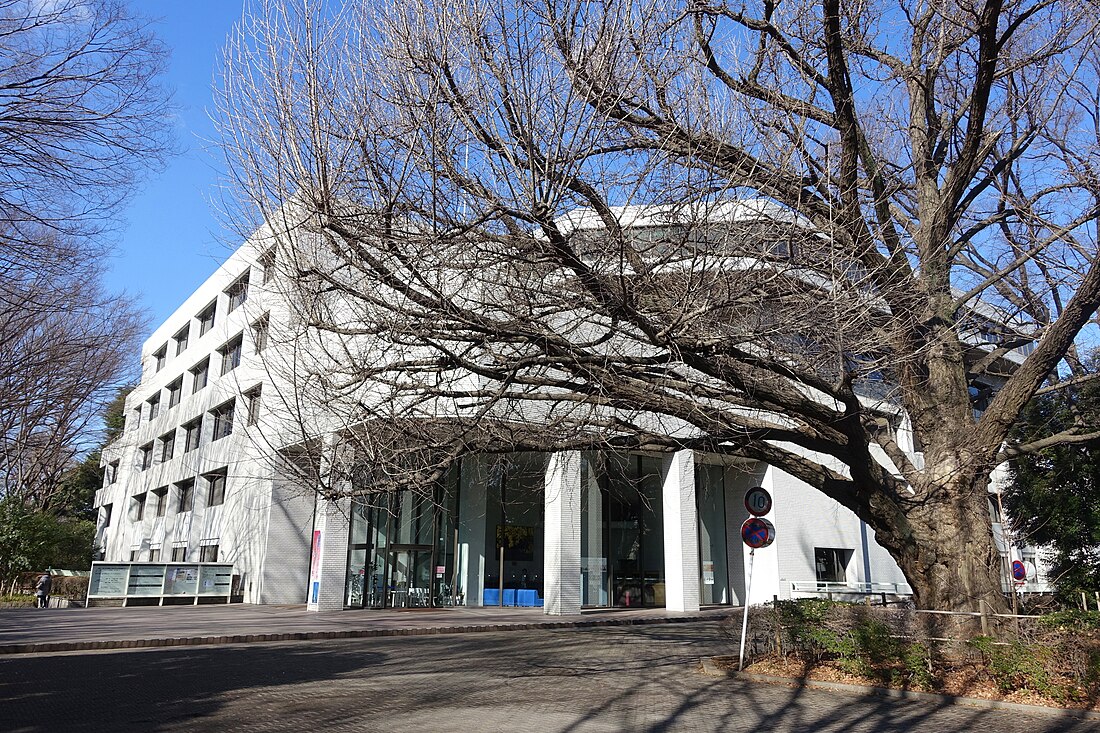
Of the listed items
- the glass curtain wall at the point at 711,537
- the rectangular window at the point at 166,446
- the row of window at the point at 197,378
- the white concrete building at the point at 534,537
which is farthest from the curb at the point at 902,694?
the rectangular window at the point at 166,446

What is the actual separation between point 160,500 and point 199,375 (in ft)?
23.7

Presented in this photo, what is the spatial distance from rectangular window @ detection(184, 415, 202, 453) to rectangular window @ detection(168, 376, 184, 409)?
11.8 feet

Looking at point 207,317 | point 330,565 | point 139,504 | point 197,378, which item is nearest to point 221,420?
point 197,378

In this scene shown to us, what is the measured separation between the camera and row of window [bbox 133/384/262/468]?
2979cm

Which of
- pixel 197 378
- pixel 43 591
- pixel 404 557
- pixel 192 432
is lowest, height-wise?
pixel 43 591

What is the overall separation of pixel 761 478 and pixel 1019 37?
18.7 m

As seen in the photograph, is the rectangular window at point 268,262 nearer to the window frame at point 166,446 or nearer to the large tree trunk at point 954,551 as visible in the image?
the large tree trunk at point 954,551

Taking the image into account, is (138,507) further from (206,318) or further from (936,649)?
(936,649)

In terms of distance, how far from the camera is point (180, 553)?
35.3 meters

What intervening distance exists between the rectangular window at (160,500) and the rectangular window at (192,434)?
11.9 ft

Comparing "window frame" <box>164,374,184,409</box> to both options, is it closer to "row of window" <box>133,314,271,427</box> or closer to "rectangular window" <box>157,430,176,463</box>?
"row of window" <box>133,314,271,427</box>

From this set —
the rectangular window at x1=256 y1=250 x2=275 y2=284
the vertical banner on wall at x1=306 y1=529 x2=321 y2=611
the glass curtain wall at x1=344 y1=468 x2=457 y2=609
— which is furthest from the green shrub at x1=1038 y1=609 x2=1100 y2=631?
the vertical banner on wall at x1=306 y1=529 x2=321 y2=611

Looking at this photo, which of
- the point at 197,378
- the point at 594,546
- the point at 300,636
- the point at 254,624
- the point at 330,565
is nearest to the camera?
the point at 300,636

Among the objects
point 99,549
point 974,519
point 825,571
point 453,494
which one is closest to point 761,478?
point 825,571
